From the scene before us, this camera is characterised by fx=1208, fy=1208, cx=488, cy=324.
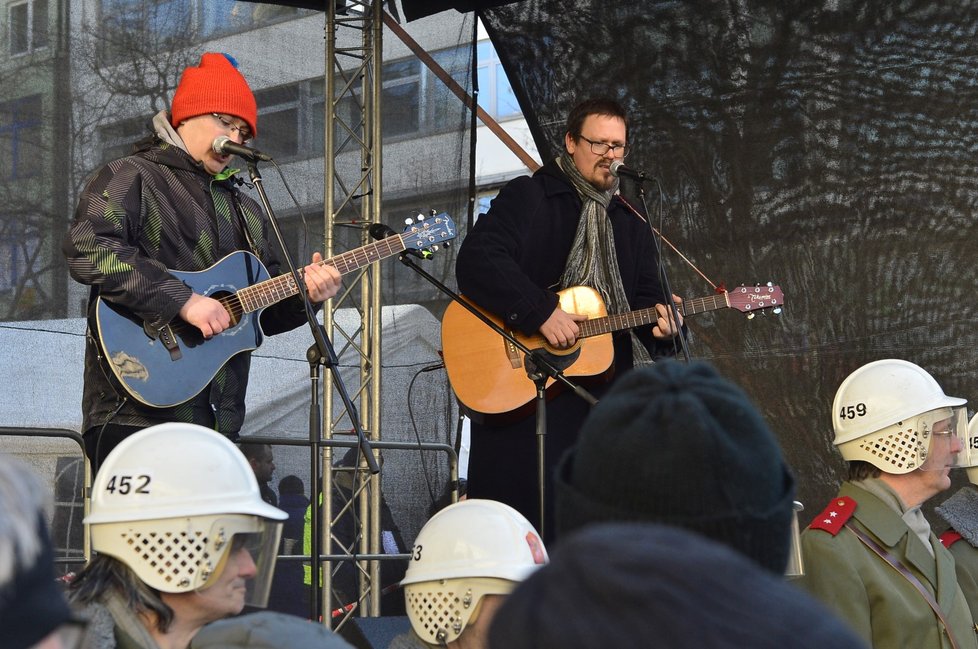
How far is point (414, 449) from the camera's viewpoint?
220 inches

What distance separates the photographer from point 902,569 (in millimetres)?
3164

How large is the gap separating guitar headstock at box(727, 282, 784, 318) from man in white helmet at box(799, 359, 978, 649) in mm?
1255

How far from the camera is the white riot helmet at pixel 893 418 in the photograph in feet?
10.9

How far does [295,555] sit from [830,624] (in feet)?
15.0

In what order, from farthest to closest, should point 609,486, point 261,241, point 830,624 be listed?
1. point 261,241
2. point 609,486
3. point 830,624

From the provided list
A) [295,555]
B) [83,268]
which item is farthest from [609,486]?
[295,555]

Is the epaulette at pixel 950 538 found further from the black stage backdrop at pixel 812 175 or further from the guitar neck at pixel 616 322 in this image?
the guitar neck at pixel 616 322

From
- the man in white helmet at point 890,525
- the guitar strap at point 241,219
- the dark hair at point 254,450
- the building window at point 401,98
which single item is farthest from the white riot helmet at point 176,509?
the building window at point 401,98

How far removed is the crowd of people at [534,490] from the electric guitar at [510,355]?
0.19ft

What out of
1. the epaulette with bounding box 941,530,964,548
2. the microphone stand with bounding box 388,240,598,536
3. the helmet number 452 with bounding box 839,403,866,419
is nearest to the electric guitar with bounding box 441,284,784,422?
the microphone stand with bounding box 388,240,598,536

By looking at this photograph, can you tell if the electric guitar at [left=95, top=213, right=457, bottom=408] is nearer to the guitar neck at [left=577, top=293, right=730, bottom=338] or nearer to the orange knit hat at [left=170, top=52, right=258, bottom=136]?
the orange knit hat at [left=170, top=52, right=258, bottom=136]

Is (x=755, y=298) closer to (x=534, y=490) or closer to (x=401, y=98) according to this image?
(x=534, y=490)

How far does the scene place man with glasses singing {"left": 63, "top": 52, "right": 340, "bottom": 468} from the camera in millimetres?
3600

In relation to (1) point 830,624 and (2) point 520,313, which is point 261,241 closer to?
(2) point 520,313
